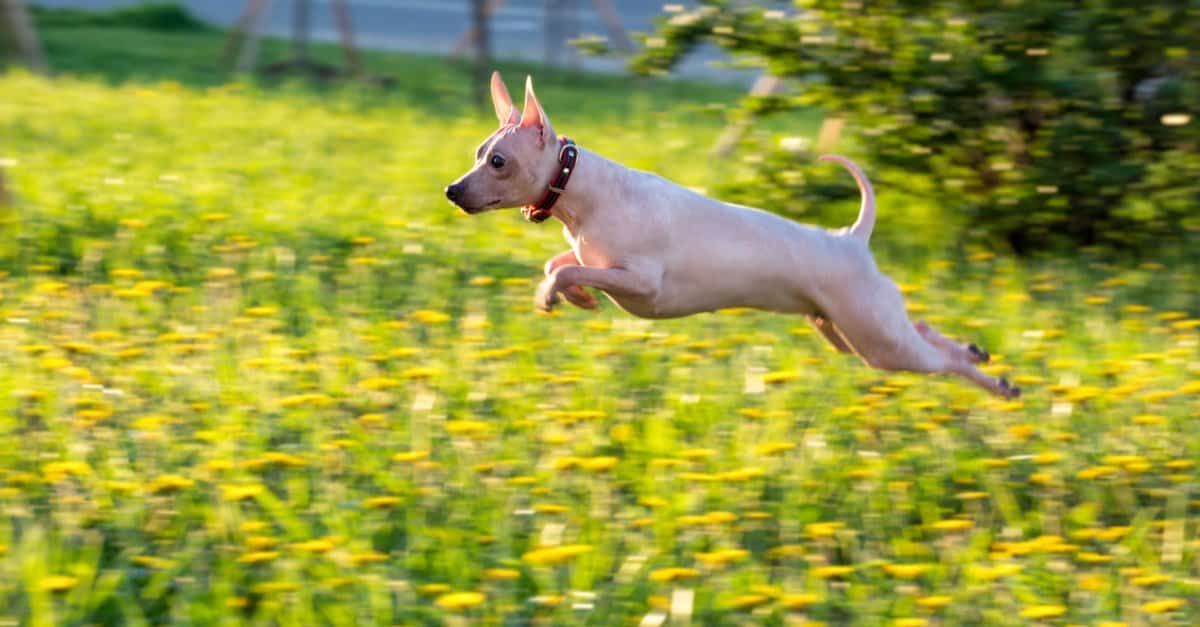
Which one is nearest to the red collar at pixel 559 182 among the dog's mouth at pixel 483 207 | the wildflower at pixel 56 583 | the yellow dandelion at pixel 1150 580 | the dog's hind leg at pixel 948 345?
the dog's mouth at pixel 483 207

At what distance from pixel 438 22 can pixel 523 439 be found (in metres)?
16.0

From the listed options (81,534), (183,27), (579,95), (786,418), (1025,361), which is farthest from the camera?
(183,27)

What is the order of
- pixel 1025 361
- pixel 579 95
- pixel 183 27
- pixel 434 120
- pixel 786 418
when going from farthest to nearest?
pixel 183 27 → pixel 579 95 → pixel 434 120 → pixel 1025 361 → pixel 786 418

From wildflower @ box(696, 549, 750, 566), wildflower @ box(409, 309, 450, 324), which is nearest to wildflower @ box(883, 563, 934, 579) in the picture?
wildflower @ box(696, 549, 750, 566)

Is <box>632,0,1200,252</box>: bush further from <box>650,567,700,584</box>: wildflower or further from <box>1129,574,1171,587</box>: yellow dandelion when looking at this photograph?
<box>650,567,700,584</box>: wildflower

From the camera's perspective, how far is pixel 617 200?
3.74 metres

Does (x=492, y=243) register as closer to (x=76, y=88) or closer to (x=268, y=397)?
(x=268, y=397)

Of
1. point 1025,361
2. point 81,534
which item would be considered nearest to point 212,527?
point 81,534

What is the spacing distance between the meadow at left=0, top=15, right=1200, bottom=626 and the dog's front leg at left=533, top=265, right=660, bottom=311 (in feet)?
1.55

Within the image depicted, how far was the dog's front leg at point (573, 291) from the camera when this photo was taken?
3.79 meters

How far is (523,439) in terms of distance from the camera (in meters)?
4.13

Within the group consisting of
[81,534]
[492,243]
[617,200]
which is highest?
[617,200]

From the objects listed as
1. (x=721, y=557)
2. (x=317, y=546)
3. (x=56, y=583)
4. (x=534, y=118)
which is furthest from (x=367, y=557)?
(x=534, y=118)

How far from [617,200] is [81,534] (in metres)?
1.46
